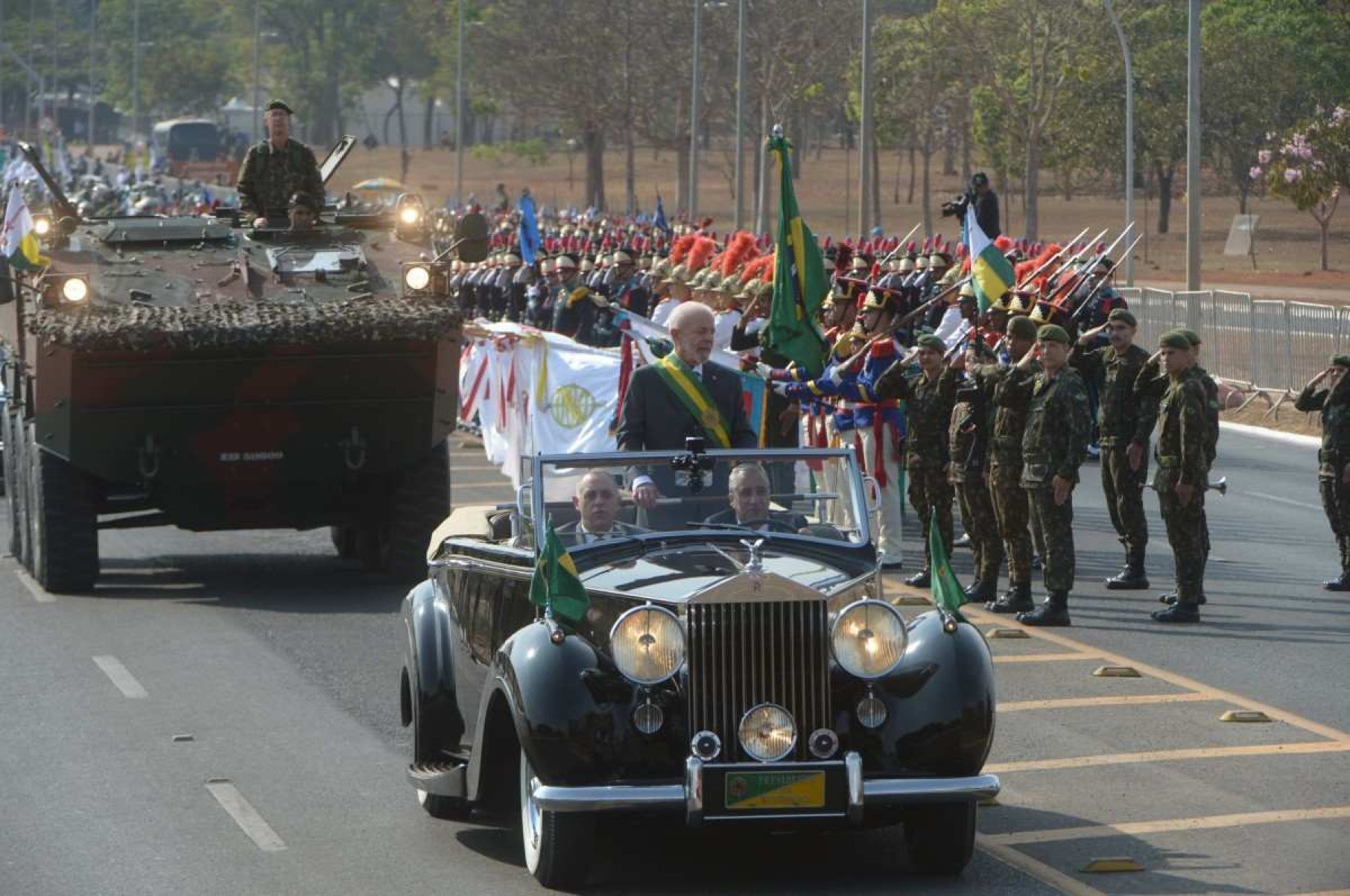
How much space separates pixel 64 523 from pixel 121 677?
3.62 m

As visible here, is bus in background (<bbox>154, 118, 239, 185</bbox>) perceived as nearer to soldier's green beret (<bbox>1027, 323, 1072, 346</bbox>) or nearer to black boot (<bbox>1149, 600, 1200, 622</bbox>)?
soldier's green beret (<bbox>1027, 323, 1072, 346</bbox>)

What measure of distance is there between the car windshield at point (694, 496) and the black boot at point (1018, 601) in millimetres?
6192

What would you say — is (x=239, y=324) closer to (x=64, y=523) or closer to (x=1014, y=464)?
(x=64, y=523)

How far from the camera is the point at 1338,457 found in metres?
17.1

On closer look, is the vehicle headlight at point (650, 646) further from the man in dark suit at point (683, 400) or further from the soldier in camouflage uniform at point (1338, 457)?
the soldier in camouflage uniform at point (1338, 457)

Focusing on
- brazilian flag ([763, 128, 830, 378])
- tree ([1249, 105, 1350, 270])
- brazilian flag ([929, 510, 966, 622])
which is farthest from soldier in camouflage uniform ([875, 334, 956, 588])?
tree ([1249, 105, 1350, 270])

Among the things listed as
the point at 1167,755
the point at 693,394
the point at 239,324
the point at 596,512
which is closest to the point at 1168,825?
the point at 1167,755

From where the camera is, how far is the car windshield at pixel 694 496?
943cm

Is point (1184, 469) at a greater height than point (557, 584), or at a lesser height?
lesser

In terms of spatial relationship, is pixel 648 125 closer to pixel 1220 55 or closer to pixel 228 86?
pixel 1220 55

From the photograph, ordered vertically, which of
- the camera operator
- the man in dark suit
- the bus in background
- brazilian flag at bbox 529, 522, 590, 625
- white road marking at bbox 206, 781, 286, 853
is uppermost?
the bus in background

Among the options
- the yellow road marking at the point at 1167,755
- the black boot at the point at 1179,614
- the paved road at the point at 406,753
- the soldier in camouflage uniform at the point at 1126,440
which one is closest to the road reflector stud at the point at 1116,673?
the paved road at the point at 406,753

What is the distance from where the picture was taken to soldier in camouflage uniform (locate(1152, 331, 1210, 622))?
1512 centimetres

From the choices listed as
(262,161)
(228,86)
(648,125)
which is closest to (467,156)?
(228,86)
